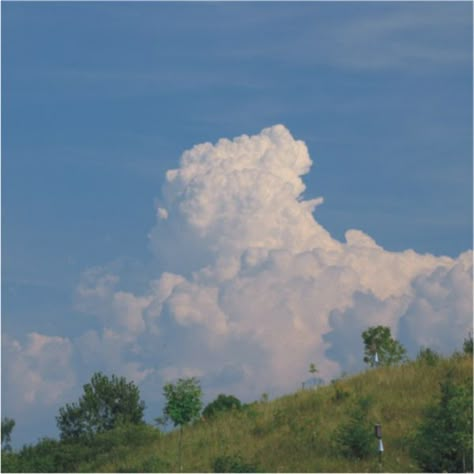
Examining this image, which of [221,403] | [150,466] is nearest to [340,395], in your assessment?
[150,466]

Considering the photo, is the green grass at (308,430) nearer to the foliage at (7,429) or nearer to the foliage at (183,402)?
the foliage at (183,402)

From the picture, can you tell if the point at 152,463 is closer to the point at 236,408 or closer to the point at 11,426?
the point at 236,408

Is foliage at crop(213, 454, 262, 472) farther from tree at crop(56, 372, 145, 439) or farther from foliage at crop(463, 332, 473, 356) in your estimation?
tree at crop(56, 372, 145, 439)

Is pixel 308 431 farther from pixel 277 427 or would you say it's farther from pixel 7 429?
pixel 7 429

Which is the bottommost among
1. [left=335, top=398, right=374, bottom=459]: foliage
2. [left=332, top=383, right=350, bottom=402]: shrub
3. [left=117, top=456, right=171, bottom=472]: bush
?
[left=117, top=456, right=171, bottom=472]: bush

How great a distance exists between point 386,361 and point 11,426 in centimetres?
5001

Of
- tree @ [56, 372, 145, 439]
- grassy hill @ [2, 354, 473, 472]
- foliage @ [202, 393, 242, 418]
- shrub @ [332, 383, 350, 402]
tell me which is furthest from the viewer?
tree @ [56, 372, 145, 439]

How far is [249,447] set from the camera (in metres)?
33.5

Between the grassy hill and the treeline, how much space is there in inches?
4.4

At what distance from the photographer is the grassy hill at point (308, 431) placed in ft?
100

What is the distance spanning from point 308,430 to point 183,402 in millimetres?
4586

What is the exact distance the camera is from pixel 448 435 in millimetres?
26422

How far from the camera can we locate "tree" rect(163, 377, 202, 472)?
3359 cm

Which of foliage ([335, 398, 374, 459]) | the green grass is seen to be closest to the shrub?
the green grass
